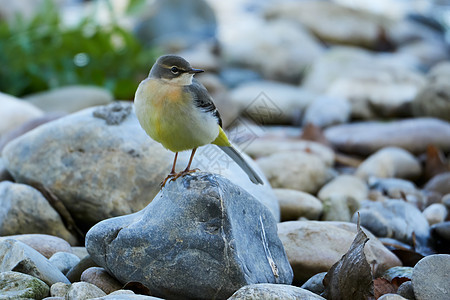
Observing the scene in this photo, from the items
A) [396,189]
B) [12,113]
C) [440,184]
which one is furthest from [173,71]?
[12,113]

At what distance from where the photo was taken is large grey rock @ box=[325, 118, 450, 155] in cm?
902

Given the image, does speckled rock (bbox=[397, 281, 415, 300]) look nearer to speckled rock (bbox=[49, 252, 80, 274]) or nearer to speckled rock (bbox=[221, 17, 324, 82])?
speckled rock (bbox=[49, 252, 80, 274])

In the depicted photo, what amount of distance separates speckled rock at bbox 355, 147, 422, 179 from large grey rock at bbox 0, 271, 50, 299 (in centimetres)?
Answer: 513

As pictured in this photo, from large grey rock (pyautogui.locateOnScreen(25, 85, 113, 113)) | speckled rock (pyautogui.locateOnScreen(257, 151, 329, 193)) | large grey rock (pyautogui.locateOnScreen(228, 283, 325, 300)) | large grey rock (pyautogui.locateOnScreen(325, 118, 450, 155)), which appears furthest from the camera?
large grey rock (pyautogui.locateOnScreen(25, 85, 113, 113))

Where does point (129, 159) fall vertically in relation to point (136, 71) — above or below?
above

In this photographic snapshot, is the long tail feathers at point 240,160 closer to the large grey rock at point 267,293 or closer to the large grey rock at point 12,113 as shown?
the large grey rock at point 267,293

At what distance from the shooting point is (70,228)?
574cm

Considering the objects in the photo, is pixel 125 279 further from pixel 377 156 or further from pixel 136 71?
pixel 136 71

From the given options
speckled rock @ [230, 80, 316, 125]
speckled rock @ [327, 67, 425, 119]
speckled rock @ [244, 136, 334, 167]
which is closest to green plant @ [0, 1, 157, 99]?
speckled rock @ [230, 80, 316, 125]

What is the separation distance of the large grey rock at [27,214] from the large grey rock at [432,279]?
3.13m

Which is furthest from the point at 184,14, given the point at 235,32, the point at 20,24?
the point at 20,24

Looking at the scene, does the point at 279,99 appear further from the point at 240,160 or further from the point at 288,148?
the point at 240,160

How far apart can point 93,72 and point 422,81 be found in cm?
650

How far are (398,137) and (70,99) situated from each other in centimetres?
519
